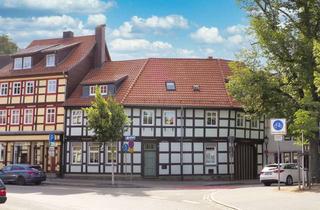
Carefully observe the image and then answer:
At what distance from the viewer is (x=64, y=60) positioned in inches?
1896

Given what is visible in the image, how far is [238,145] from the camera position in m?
44.2

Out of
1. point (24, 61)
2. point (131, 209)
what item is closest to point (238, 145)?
point (24, 61)

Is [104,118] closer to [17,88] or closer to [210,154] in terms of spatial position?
[210,154]

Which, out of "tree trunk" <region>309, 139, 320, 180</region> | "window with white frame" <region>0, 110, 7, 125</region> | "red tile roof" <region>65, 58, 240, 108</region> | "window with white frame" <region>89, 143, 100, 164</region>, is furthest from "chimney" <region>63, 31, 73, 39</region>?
"tree trunk" <region>309, 139, 320, 180</region>

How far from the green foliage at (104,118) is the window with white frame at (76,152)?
26.3 ft

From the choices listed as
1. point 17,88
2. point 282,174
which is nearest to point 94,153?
point 17,88

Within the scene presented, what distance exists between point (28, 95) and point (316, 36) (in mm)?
26250

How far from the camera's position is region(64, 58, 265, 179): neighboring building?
140ft

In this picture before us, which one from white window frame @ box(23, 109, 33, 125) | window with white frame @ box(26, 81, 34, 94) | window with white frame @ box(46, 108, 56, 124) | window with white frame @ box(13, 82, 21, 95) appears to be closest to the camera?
window with white frame @ box(46, 108, 56, 124)

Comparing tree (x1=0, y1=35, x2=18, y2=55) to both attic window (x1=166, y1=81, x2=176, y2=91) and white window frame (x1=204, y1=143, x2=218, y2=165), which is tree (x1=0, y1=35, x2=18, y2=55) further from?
white window frame (x1=204, y1=143, x2=218, y2=165)

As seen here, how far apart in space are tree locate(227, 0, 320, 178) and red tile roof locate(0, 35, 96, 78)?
18.8 meters

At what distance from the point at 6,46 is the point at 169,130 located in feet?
123

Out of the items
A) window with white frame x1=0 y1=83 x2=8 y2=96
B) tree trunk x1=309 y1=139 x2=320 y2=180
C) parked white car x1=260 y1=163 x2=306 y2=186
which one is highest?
window with white frame x1=0 y1=83 x2=8 y2=96

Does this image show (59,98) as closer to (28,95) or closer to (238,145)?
(28,95)
